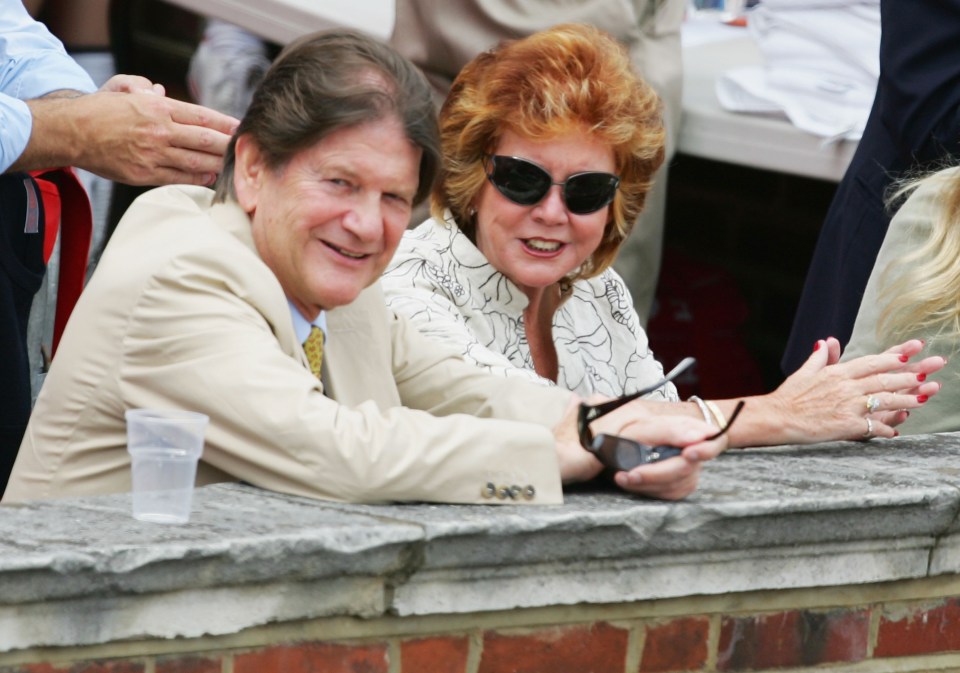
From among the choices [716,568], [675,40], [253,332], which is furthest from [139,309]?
[675,40]

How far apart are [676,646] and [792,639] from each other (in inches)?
7.6

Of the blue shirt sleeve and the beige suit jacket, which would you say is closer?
the beige suit jacket

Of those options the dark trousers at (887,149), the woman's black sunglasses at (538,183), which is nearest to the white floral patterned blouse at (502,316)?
the woman's black sunglasses at (538,183)

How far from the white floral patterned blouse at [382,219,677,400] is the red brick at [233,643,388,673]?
1.14 metres

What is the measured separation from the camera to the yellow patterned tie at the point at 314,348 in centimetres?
252

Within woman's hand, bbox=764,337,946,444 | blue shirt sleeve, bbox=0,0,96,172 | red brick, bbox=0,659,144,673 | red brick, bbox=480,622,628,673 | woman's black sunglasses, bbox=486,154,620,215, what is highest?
blue shirt sleeve, bbox=0,0,96,172

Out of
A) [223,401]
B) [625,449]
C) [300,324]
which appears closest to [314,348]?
[300,324]

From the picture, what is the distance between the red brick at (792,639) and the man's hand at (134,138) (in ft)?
4.09

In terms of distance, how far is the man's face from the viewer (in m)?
2.41

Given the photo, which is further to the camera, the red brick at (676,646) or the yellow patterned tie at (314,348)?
the yellow patterned tie at (314,348)

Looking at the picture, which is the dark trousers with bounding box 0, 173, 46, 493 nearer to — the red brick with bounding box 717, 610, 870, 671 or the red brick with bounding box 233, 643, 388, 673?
the red brick with bounding box 233, 643, 388, 673

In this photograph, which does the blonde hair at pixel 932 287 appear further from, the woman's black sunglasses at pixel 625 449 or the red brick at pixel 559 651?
the red brick at pixel 559 651

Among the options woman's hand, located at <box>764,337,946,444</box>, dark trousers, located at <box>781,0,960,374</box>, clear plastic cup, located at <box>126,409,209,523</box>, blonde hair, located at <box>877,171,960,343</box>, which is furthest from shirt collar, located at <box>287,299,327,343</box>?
dark trousers, located at <box>781,0,960,374</box>

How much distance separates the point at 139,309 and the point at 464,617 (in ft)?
2.02
